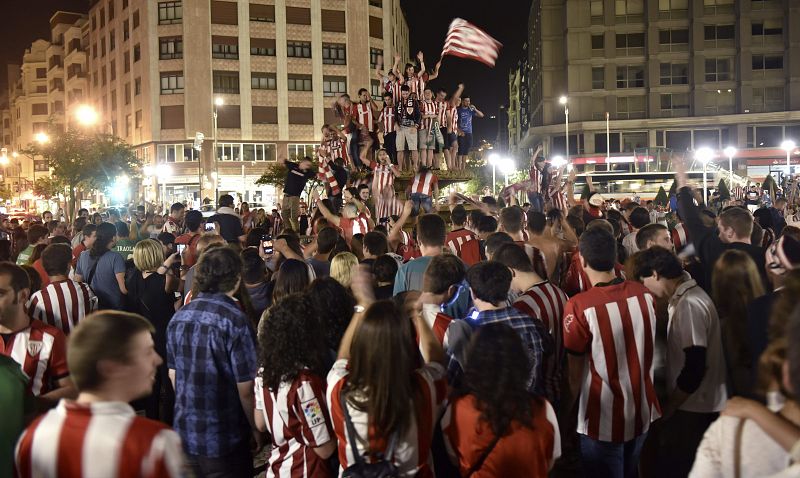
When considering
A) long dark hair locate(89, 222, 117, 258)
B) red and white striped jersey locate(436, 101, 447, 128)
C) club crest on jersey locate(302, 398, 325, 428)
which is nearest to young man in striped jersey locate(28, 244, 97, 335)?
long dark hair locate(89, 222, 117, 258)

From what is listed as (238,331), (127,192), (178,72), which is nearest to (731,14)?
(178,72)

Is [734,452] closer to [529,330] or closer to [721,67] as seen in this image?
[529,330]

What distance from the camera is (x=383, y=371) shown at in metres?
3.24

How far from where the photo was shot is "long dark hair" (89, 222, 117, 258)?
26.2ft

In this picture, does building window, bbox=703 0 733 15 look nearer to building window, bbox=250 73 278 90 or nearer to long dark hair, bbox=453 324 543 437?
building window, bbox=250 73 278 90

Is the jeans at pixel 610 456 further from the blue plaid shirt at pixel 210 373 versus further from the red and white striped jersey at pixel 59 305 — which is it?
the red and white striped jersey at pixel 59 305

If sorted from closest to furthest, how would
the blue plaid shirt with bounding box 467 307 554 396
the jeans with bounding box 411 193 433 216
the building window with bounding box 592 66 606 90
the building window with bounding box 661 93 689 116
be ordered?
the blue plaid shirt with bounding box 467 307 554 396 < the jeans with bounding box 411 193 433 216 < the building window with bounding box 661 93 689 116 < the building window with bounding box 592 66 606 90

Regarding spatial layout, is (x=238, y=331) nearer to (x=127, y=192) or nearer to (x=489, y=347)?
(x=489, y=347)

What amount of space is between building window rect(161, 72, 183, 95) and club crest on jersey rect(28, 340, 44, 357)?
59.1 metres

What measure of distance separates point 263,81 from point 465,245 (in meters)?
57.0

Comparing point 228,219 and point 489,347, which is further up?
point 228,219

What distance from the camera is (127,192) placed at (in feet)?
204

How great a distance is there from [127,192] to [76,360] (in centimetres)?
6413

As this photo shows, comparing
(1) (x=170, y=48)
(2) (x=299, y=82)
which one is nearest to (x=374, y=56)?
(2) (x=299, y=82)
